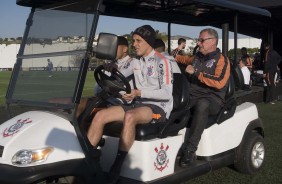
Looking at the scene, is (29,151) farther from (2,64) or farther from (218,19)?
(2,64)

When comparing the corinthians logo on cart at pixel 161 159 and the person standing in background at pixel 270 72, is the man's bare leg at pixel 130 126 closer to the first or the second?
the corinthians logo on cart at pixel 161 159

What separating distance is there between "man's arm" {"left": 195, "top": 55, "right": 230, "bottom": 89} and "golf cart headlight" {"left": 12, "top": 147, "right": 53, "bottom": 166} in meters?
1.74

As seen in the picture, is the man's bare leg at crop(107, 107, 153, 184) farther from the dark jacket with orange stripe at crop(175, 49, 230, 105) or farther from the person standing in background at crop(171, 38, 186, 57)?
the person standing in background at crop(171, 38, 186, 57)

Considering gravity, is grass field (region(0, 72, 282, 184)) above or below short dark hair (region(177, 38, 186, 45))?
below

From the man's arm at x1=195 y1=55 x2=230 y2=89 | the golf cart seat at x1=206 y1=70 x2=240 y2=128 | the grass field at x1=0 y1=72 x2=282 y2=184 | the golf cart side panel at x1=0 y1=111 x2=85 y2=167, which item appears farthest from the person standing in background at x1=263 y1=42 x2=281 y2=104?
the golf cart side panel at x1=0 y1=111 x2=85 y2=167

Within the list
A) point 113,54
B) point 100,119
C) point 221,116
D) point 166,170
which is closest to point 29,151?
point 100,119

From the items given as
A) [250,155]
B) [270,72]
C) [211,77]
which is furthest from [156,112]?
[270,72]

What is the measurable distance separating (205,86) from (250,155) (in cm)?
89

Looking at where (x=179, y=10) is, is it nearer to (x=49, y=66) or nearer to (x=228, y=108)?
(x=228, y=108)

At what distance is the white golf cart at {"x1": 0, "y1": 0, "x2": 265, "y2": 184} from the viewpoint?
9.42 feet

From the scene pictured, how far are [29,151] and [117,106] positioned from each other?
903mm

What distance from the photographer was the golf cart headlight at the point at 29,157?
2799 mm

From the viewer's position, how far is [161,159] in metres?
3.37

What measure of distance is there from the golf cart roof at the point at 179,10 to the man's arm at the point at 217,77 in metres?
0.58
